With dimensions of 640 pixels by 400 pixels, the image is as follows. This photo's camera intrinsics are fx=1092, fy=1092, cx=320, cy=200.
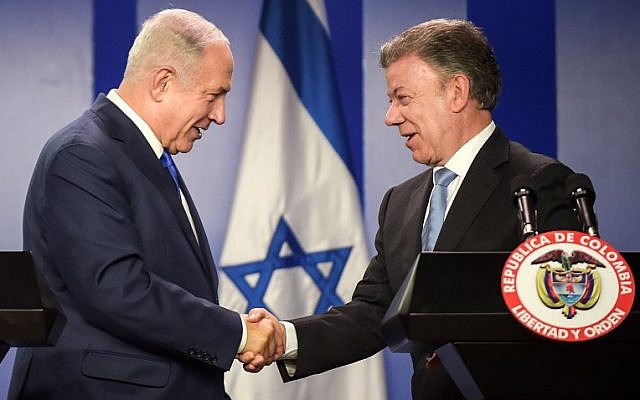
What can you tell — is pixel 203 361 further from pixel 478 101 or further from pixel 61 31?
pixel 61 31

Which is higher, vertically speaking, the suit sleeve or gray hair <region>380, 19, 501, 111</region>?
gray hair <region>380, 19, 501, 111</region>

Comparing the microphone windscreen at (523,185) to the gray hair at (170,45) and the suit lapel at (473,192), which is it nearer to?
the suit lapel at (473,192)

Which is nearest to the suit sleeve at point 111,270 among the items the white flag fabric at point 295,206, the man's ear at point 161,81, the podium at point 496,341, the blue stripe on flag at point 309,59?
the man's ear at point 161,81

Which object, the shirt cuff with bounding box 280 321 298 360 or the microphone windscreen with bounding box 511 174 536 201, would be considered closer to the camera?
the microphone windscreen with bounding box 511 174 536 201

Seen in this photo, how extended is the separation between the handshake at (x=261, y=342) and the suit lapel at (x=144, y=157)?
0.82 ft

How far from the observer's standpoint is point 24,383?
102 inches

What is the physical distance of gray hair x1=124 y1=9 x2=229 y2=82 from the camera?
2.93 m

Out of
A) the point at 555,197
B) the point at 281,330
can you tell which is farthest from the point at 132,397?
the point at 555,197

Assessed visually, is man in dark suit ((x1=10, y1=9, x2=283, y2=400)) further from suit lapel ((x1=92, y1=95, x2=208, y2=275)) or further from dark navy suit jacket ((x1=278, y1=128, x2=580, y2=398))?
dark navy suit jacket ((x1=278, y1=128, x2=580, y2=398))

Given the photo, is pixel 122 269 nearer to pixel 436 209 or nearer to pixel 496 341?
pixel 436 209

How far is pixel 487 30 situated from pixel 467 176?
1617 millimetres

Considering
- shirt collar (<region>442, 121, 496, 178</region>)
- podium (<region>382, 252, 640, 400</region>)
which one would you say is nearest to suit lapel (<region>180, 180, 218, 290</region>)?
shirt collar (<region>442, 121, 496, 178</region>)

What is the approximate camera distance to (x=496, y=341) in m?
1.95

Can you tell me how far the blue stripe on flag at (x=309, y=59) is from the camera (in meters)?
4.15
